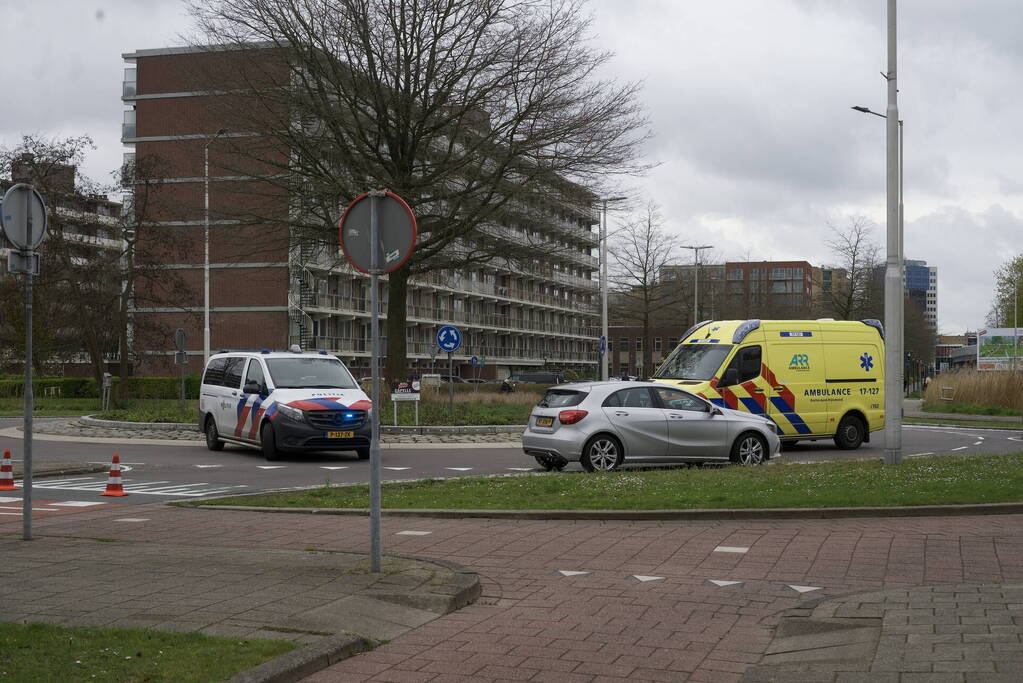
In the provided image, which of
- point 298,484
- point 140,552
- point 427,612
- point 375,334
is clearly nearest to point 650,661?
point 427,612

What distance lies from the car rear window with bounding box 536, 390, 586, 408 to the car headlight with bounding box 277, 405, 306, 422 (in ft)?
16.2

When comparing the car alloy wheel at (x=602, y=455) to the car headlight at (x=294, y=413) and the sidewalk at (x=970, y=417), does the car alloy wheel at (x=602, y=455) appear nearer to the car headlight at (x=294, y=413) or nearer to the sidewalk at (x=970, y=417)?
the car headlight at (x=294, y=413)

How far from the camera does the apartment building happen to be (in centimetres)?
3139

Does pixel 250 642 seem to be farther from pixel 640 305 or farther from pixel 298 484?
pixel 640 305

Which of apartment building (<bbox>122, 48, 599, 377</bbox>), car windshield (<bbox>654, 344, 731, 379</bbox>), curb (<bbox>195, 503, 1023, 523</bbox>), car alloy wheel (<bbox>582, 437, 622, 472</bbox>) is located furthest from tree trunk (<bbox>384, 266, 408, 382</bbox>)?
curb (<bbox>195, 503, 1023, 523</bbox>)

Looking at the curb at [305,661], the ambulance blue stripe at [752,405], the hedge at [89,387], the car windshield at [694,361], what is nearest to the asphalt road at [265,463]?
the ambulance blue stripe at [752,405]

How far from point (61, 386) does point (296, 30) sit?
33451 millimetres

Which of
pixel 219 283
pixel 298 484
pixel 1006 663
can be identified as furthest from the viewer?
pixel 219 283

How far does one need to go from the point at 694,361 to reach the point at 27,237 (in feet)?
48.7

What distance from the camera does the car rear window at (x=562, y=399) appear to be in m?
17.0

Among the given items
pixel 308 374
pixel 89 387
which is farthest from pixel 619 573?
pixel 89 387

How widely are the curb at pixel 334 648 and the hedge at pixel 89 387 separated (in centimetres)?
4499

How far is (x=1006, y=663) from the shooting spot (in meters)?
5.33

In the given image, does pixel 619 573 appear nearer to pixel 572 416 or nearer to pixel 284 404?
pixel 572 416
